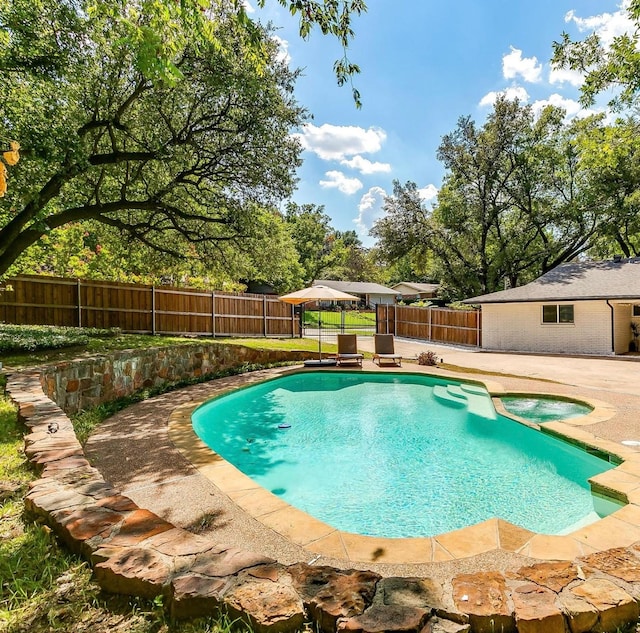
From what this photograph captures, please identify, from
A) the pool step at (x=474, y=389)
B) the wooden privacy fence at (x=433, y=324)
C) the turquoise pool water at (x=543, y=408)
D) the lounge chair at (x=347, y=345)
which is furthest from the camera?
the wooden privacy fence at (x=433, y=324)

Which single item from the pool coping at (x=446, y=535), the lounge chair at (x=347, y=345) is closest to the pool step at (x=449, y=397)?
the lounge chair at (x=347, y=345)

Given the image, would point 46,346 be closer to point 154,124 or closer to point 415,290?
point 154,124

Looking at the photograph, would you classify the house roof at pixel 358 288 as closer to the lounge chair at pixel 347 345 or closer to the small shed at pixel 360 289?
the small shed at pixel 360 289

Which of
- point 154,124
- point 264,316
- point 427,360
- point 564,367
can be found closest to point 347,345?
point 427,360

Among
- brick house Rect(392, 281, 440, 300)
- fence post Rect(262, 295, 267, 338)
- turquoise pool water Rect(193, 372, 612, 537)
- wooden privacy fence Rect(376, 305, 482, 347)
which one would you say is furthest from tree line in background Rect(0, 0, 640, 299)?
brick house Rect(392, 281, 440, 300)

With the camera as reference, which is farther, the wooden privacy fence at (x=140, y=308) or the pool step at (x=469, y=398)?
the wooden privacy fence at (x=140, y=308)

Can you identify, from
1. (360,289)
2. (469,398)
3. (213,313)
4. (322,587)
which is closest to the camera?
(322,587)

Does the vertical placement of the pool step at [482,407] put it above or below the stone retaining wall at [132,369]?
below

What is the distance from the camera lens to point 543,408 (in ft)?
25.1

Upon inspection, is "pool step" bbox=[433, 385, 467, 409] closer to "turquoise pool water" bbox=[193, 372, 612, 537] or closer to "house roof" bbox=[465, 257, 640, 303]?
"turquoise pool water" bbox=[193, 372, 612, 537]

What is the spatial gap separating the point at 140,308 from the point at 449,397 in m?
11.6

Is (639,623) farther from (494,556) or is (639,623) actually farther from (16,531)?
(16,531)

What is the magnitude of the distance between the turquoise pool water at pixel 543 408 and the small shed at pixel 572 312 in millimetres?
9918

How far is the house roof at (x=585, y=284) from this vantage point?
594 inches
